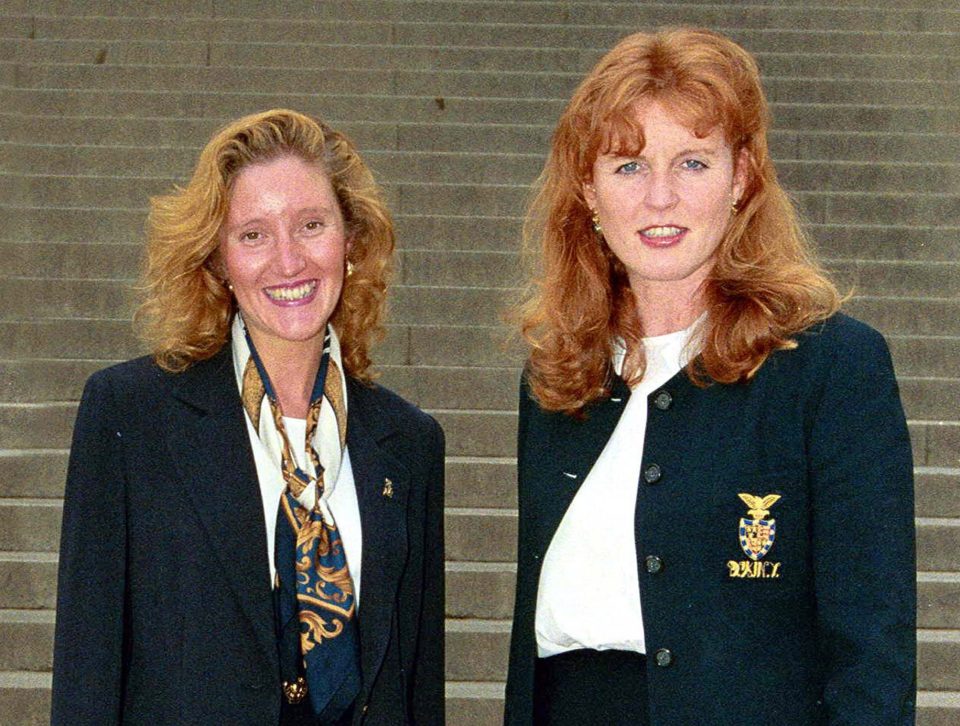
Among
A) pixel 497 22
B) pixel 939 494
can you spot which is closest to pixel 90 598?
pixel 939 494

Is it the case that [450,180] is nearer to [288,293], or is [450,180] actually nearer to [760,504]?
[288,293]

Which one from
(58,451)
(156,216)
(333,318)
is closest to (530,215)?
(333,318)

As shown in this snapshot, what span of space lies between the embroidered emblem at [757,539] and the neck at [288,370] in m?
0.97

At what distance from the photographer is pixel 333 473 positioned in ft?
10.1

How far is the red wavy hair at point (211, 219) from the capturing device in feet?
9.94

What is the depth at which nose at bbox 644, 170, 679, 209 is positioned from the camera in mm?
2658

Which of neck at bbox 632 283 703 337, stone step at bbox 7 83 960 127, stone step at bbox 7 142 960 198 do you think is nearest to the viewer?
neck at bbox 632 283 703 337

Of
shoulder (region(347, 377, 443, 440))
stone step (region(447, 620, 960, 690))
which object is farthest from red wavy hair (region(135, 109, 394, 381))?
stone step (region(447, 620, 960, 690))

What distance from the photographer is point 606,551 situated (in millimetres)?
2693

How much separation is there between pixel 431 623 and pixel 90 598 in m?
0.74

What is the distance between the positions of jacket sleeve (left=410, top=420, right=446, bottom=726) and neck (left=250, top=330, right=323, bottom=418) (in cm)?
32

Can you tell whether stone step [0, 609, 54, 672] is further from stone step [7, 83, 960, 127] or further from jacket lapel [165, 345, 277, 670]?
stone step [7, 83, 960, 127]

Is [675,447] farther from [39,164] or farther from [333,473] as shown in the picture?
[39,164]

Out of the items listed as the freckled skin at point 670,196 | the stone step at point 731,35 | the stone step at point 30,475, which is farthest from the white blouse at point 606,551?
the stone step at point 731,35
